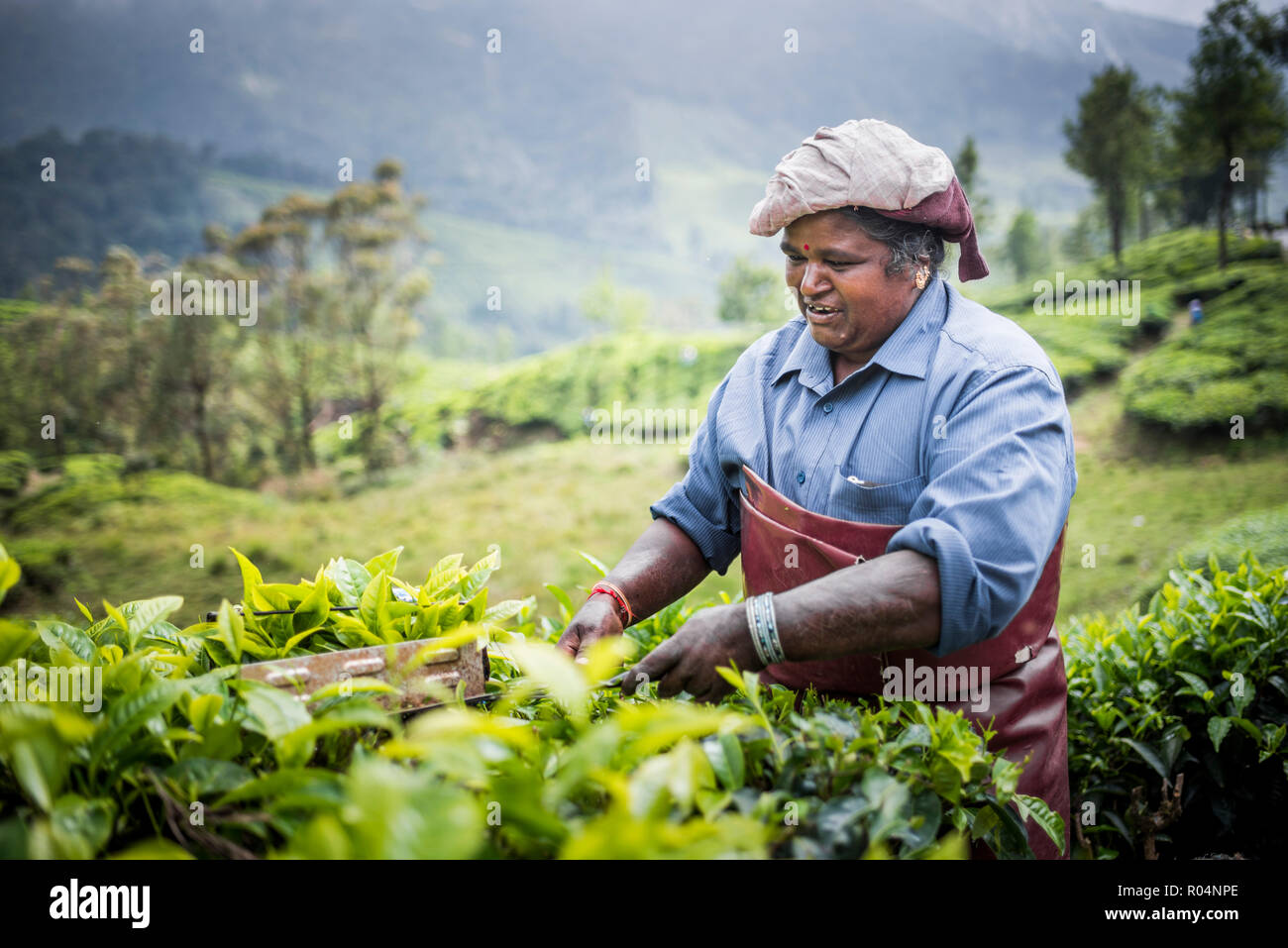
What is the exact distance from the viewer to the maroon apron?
6.17ft

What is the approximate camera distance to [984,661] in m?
1.89

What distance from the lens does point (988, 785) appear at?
5.00 feet

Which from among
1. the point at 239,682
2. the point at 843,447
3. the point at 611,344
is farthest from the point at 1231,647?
the point at 611,344

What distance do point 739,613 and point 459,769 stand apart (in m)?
0.76

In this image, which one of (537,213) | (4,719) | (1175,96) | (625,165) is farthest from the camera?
(537,213)

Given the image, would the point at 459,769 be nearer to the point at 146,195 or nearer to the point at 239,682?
the point at 239,682

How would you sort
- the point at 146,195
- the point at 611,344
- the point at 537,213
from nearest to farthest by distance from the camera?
the point at 611,344, the point at 146,195, the point at 537,213
